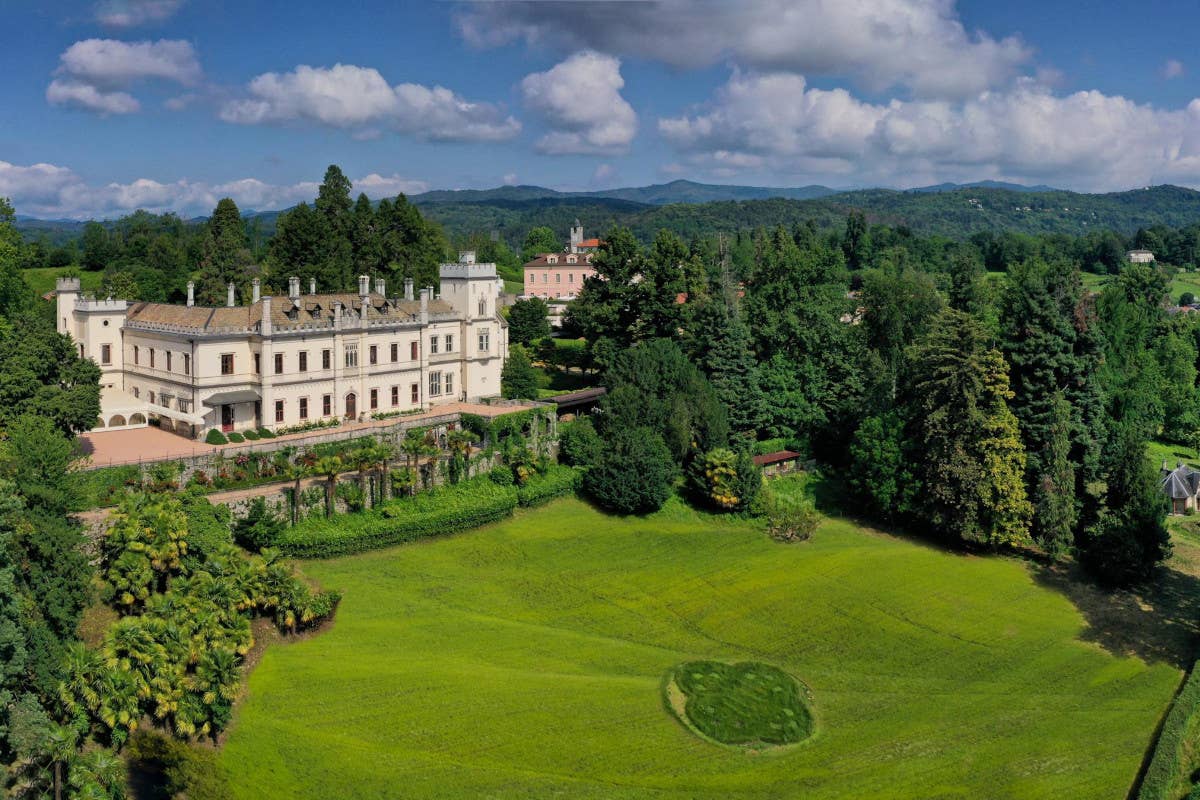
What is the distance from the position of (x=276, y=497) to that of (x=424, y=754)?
50.8 ft

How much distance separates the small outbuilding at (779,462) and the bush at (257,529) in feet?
78.9

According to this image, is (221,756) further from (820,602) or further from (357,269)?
(357,269)

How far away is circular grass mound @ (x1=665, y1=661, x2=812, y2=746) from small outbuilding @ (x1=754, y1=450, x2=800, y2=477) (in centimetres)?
1924

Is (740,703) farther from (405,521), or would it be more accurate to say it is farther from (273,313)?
(273,313)

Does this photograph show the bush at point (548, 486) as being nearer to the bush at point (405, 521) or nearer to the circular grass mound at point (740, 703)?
the bush at point (405, 521)

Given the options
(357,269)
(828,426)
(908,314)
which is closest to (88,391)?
(357,269)

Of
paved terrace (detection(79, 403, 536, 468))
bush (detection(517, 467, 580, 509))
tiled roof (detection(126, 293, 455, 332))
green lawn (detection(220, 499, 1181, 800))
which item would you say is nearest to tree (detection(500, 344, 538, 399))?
paved terrace (detection(79, 403, 536, 468))

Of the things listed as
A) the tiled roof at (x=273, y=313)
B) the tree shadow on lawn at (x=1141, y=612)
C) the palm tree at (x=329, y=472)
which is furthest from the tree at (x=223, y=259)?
the tree shadow on lawn at (x=1141, y=612)

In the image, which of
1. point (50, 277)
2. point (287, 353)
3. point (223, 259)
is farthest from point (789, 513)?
point (50, 277)

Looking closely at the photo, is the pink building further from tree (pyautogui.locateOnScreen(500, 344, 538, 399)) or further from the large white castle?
the large white castle

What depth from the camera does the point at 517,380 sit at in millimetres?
53438

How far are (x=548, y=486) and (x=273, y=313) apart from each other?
49.7 ft

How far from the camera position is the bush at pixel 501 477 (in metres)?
43.3

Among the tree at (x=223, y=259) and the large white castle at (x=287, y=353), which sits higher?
the tree at (x=223, y=259)
